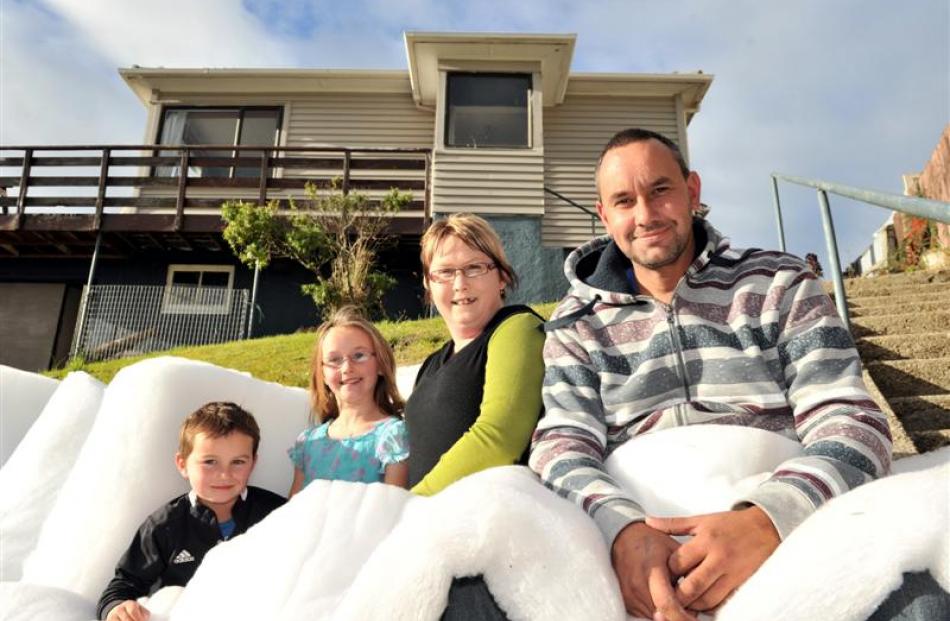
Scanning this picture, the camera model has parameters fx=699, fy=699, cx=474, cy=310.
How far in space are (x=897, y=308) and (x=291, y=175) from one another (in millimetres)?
8770

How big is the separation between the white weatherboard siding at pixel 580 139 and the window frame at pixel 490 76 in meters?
0.74

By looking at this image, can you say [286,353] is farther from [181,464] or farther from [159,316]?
[181,464]

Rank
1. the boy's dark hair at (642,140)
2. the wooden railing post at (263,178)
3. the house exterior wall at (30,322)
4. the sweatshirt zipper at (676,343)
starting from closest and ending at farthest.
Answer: the sweatshirt zipper at (676,343), the boy's dark hair at (642,140), the wooden railing post at (263,178), the house exterior wall at (30,322)

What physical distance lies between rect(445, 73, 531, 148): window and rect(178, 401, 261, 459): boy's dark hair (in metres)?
8.74

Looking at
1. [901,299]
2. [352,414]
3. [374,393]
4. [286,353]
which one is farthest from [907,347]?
[286,353]

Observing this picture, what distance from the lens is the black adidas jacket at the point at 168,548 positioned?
208 cm

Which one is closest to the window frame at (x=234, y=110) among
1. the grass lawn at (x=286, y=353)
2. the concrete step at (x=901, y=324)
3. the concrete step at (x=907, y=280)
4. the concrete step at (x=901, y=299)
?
the grass lawn at (x=286, y=353)

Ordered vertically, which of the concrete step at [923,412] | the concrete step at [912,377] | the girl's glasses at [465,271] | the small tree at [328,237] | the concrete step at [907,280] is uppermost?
the small tree at [328,237]

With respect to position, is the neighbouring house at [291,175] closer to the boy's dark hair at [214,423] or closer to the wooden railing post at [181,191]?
the wooden railing post at [181,191]

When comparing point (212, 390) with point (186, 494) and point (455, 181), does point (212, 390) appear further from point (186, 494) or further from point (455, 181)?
point (455, 181)

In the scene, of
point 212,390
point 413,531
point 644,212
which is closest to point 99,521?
point 212,390

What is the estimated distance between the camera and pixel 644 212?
6.08ft

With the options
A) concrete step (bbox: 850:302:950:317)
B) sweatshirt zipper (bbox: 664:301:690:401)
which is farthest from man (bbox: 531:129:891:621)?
concrete step (bbox: 850:302:950:317)

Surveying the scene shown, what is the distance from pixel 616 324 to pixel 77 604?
67.2 inches
